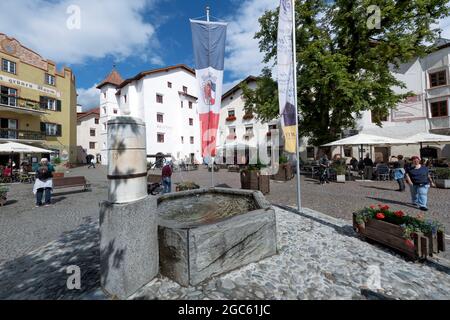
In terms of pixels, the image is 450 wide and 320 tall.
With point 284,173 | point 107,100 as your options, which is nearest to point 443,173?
Result: point 284,173

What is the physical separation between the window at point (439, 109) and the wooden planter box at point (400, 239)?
24.1 meters

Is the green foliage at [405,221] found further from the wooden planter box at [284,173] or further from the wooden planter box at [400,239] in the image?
the wooden planter box at [284,173]

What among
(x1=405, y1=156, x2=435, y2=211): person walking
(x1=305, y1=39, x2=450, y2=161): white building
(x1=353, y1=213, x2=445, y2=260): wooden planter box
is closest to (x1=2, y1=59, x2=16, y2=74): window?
(x1=353, y1=213, x2=445, y2=260): wooden planter box

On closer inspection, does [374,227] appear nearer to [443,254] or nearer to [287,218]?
[443,254]

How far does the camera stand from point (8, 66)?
901 inches

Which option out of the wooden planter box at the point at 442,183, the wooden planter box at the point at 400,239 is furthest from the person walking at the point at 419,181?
the wooden planter box at the point at 442,183

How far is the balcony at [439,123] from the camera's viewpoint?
1983 cm

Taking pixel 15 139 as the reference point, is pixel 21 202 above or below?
below

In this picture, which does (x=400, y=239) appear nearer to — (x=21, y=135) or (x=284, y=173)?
(x=284, y=173)

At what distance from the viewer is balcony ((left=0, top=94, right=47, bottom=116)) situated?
71.9 ft

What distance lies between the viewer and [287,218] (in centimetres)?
612

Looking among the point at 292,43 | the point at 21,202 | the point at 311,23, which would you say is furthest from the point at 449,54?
the point at 21,202

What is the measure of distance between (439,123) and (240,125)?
20965 mm

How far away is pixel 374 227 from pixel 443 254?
3.57ft
